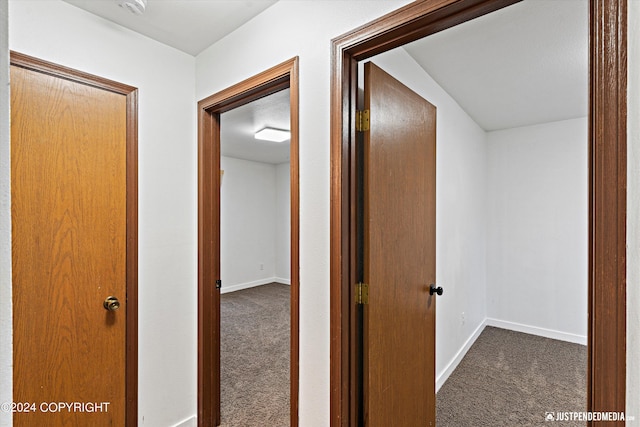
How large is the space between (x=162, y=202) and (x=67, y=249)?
52 cm

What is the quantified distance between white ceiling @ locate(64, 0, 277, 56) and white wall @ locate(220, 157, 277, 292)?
3.93m

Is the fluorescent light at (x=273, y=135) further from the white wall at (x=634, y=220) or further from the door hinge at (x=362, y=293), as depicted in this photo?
the white wall at (x=634, y=220)

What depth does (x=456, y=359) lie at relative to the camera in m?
2.99

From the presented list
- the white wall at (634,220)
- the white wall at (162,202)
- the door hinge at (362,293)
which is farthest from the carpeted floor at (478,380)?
the white wall at (634,220)

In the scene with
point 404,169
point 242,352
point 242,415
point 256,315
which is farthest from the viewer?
point 256,315

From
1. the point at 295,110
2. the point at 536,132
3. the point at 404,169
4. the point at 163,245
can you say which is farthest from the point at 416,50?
the point at 536,132

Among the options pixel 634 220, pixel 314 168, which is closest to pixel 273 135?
pixel 314 168

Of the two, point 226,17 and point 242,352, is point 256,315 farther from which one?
point 226,17

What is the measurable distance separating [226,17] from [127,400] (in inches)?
84.5

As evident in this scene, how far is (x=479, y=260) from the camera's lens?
152 inches

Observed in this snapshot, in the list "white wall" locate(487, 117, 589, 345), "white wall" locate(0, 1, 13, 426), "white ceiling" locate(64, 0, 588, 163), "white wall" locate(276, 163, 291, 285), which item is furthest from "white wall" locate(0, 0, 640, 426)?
"white wall" locate(276, 163, 291, 285)

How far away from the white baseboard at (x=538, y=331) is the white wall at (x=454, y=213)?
0.30 metres

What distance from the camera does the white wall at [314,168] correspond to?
1.39 metres

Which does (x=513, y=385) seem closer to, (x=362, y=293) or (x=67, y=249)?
(x=362, y=293)
